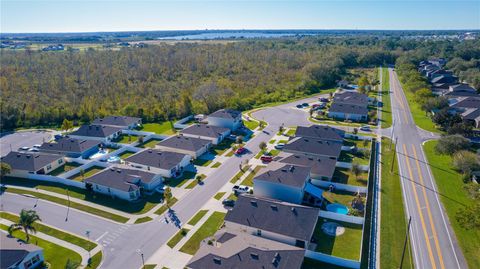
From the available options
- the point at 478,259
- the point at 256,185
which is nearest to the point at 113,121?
the point at 256,185

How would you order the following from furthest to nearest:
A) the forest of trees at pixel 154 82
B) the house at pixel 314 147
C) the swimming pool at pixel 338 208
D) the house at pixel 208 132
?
the forest of trees at pixel 154 82 < the house at pixel 208 132 < the house at pixel 314 147 < the swimming pool at pixel 338 208

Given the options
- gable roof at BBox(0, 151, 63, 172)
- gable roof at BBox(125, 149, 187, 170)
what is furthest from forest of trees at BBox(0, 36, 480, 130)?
gable roof at BBox(125, 149, 187, 170)

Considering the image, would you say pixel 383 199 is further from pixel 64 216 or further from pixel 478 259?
pixel 64 216

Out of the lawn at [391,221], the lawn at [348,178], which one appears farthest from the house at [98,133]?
the lawn at [391,221]

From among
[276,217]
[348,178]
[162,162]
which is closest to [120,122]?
[162,162]

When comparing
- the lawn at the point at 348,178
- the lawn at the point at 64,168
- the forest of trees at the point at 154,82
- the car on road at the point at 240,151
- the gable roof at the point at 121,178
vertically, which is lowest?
the lawn at the point at 64,168

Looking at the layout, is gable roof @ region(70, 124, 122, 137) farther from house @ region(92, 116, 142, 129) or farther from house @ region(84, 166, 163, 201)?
house @ region(84, 166, 163, 201)

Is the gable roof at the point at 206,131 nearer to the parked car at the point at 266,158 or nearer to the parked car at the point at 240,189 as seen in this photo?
the parked car at the point at 266,158

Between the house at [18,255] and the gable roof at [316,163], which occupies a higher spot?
the gable roof at [316,163]
